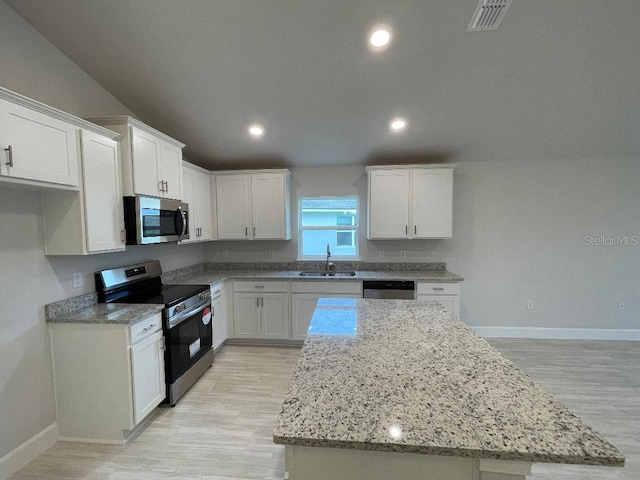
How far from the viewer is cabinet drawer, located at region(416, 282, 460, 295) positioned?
356cm

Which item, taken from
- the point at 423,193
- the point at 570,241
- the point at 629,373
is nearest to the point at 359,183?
the point at 423,193

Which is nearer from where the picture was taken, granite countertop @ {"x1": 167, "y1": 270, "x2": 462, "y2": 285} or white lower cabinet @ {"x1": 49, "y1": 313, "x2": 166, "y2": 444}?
white lower cabinet @ {"x1": 49, "y1": 313, "x2": 166, "y2": 444}

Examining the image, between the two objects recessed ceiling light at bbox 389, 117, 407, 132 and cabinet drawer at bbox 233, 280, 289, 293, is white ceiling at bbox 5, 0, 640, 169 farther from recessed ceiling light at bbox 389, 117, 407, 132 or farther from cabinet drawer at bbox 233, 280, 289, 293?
cabinet drawer at bbox 233, 280, 289, 293

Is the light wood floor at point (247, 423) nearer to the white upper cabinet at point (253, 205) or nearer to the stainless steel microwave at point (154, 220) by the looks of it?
the stainless steel microwave at point (154, 220)

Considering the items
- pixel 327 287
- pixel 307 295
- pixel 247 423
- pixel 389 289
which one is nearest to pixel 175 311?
pixel 247 423

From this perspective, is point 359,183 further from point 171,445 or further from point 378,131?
point 171,445

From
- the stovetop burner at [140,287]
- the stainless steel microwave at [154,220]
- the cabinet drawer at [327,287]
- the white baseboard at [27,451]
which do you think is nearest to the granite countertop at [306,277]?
the cabinet drawer at [327,287]

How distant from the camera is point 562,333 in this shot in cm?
397

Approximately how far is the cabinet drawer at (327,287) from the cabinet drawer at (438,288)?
2.54ft

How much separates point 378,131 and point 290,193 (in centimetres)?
157

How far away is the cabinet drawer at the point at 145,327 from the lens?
6.96ft

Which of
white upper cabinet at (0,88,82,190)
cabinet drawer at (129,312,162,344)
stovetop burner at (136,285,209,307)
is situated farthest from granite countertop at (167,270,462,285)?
white upper cabinet at (0,88,82,190)

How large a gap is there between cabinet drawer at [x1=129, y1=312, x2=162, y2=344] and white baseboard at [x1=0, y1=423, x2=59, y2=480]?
0.90m

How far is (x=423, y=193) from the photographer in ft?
12.5
